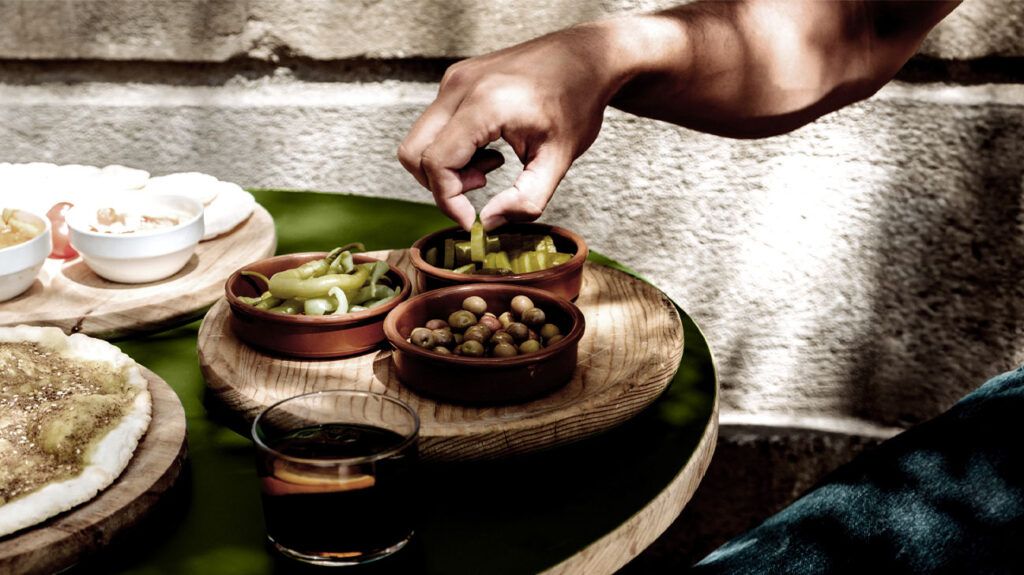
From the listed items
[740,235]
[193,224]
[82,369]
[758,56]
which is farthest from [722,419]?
[82,369]

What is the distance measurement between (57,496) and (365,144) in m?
2.21

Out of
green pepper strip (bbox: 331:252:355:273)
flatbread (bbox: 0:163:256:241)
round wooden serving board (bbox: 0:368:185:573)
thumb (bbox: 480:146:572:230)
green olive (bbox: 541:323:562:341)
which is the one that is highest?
thumb (bbox: 480:146:572:230)

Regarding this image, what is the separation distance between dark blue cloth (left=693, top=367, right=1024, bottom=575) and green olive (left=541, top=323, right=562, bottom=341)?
564 mm

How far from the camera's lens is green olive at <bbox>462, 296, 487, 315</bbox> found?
167cm

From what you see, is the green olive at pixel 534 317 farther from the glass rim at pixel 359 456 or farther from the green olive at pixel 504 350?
the glass rim at pixel 359 456

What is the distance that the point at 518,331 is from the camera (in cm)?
158

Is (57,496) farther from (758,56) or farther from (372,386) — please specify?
(758,56)

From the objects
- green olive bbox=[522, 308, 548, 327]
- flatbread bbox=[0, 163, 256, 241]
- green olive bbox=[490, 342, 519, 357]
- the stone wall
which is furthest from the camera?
the stone wall

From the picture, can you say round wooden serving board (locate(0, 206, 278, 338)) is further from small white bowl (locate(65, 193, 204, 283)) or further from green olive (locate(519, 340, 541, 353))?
green olive (locate(519, 340, 541, 353))

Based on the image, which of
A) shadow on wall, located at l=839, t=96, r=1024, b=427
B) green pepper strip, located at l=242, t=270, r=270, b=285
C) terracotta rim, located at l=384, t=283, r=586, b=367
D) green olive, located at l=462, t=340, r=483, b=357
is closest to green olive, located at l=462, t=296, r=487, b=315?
terracotta rim, located at l=384, t=283, r=586, b=367

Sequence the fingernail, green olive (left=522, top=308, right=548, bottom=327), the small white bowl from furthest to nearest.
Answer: the small white bowl, the fingernail, green olive (left=522, top=308, right=548, bottom=327)

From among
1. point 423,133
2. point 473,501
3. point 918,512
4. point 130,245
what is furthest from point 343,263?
point 918,512

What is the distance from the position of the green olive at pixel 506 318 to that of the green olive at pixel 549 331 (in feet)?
0.21

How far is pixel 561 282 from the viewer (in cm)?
183
